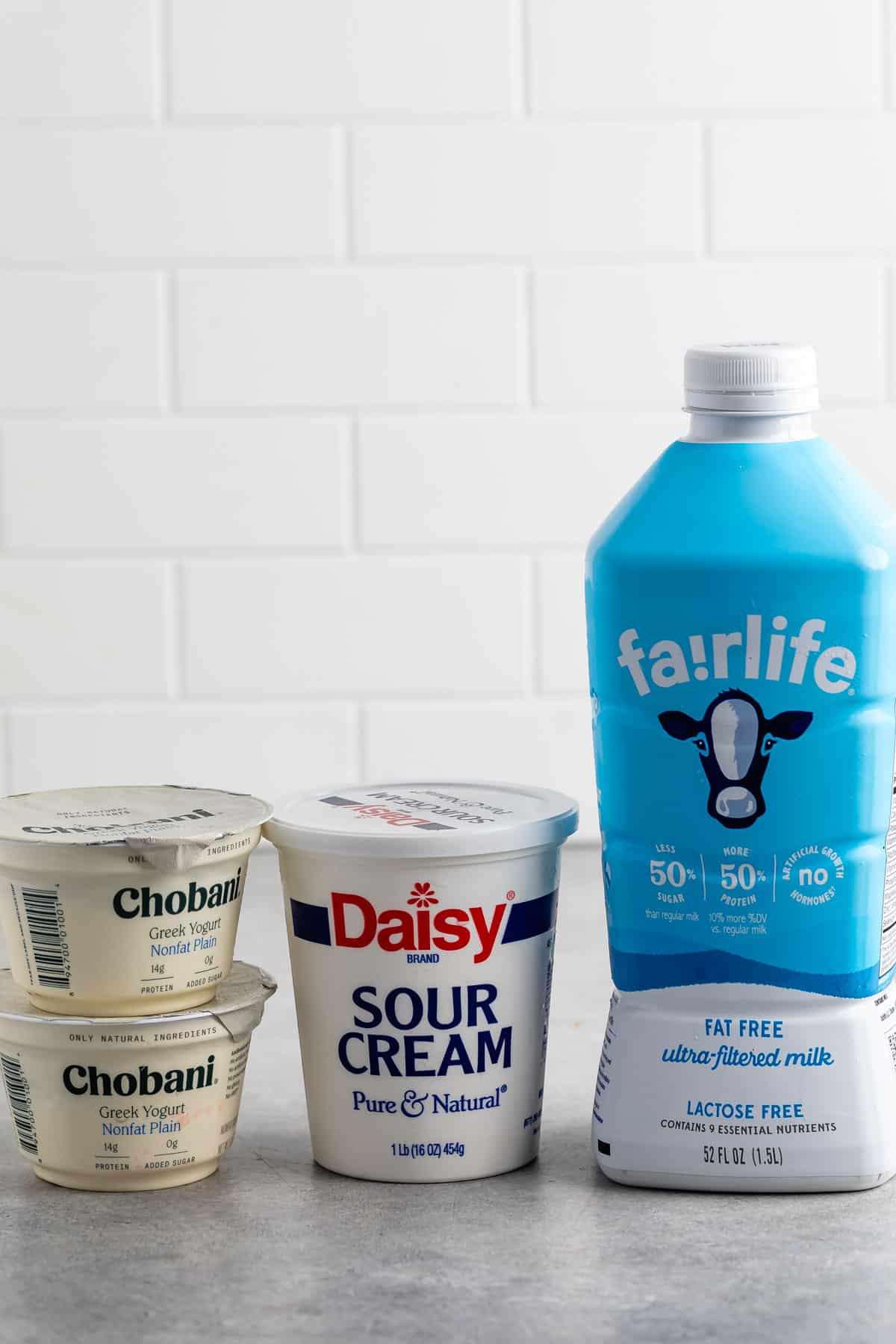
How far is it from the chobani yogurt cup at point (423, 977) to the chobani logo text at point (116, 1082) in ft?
0.26

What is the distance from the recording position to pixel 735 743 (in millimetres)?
872

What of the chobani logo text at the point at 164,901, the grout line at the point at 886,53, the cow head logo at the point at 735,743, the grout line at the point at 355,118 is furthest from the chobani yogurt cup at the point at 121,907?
the grout line at the point at 886,53

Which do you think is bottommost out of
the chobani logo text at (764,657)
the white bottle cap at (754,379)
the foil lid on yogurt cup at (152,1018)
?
the foil lid on yogurt cup at (152,1018)

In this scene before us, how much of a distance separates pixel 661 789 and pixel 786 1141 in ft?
0.63

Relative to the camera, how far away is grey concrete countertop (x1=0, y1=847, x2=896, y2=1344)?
76 cm

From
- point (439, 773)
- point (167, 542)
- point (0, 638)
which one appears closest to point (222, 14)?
point (167, 542)

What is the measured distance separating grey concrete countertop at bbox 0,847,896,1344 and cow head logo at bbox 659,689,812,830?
20 cm

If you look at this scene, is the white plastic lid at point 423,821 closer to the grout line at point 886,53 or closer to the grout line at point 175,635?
the grout line at point 175,635

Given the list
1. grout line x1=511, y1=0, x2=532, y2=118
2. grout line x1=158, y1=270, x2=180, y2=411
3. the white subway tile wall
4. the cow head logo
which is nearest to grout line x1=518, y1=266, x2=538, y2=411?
the white subway tile wall

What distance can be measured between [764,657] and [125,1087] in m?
0.38

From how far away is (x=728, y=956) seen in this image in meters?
0.89

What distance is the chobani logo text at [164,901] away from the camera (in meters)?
0.85

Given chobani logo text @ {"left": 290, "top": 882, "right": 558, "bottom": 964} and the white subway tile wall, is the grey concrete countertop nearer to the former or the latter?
chobani logo text @ {"left": 290, "top": 882, "right": 558, "bottom": 964}

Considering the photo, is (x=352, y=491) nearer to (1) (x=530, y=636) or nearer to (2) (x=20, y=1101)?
(1) (x=530, y=636)
